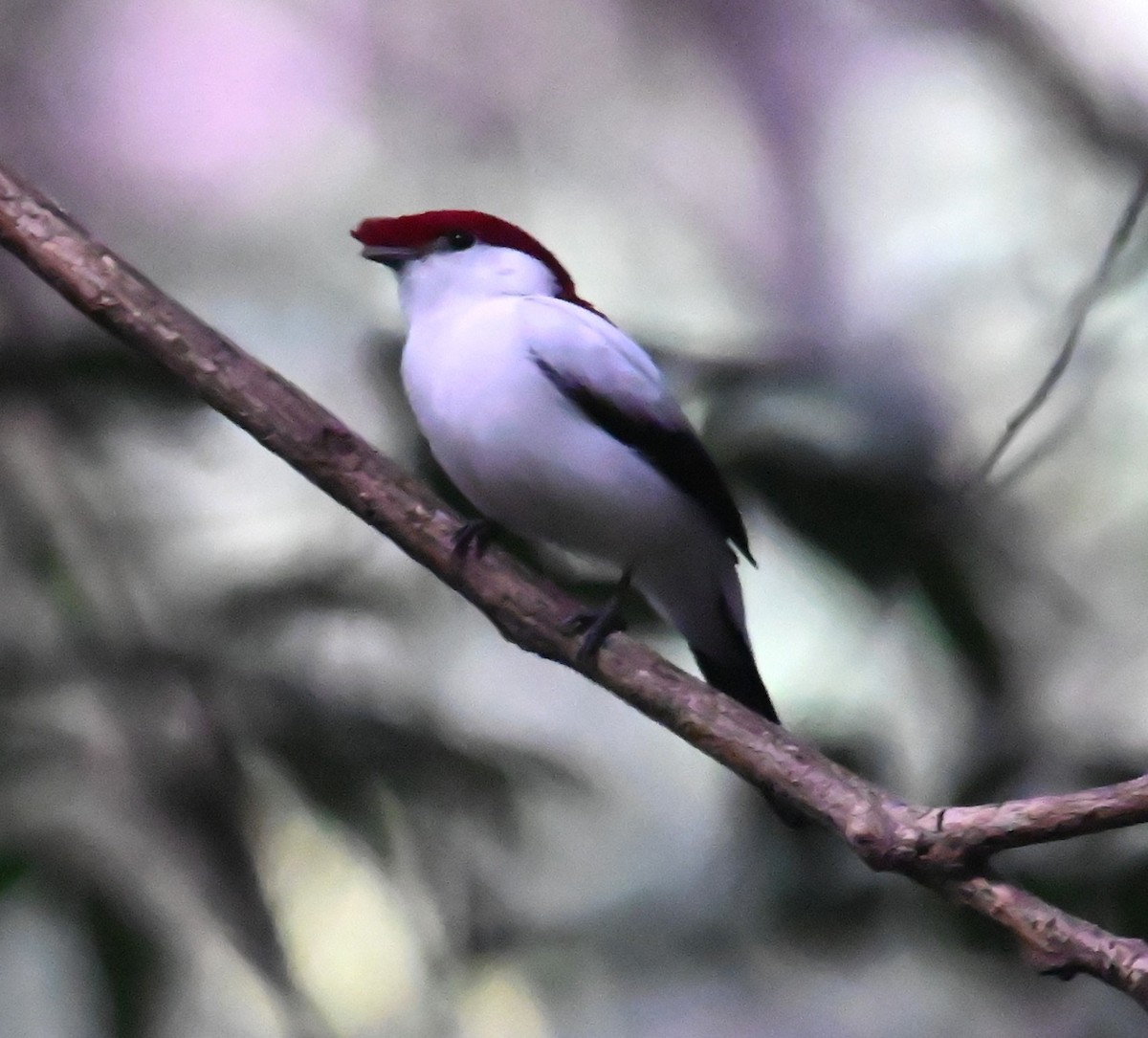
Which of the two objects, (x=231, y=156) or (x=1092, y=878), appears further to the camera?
(x=231, y=156)

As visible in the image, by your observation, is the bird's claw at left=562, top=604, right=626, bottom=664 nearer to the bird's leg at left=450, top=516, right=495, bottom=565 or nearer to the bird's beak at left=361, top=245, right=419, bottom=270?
the bird's leg at left=450, top=516, right=495, bottom=565

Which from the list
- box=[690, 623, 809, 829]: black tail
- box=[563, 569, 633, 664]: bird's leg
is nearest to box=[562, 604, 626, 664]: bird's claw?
box=[563, 569, 633, 664]: bird's leg

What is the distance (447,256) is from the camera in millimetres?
1344

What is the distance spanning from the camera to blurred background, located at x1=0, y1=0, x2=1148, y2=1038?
1445 millimetres

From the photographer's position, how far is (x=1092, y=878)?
131cm

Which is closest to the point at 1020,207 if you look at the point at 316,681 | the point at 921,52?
the point at 921,52

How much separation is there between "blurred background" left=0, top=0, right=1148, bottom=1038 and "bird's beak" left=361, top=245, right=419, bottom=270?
0.21 meters

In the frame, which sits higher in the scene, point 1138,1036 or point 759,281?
point 759,281

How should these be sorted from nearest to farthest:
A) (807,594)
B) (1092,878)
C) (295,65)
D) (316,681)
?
(1092,878)
(316,681)
(807,594)
(295,65)

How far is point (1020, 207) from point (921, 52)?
31 centimetres

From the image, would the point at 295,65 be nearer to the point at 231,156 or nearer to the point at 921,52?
the point at 231,156

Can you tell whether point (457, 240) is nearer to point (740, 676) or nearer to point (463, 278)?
point (463, 278)

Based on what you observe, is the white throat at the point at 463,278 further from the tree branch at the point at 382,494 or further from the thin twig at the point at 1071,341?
the thin twig at the point at 1071,341

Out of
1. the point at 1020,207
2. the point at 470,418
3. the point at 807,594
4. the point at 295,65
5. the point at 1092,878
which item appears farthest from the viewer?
the point at 295,65
